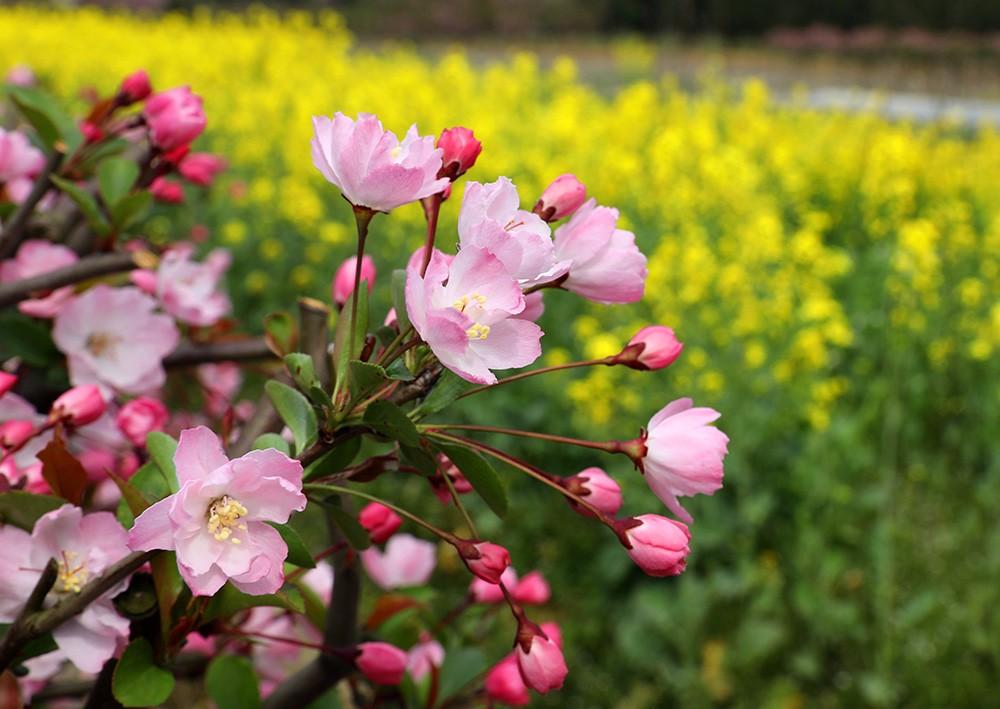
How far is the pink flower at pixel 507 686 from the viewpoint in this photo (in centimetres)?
91

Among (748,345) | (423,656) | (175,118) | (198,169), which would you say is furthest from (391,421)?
(748,345)

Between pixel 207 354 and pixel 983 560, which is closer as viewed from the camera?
pixel 207 354

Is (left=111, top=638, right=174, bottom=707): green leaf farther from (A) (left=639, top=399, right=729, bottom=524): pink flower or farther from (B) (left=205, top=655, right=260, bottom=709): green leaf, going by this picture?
(A) (left=639, top=399, right=729, bottom=524): pink flower

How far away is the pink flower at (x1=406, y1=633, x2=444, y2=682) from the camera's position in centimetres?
105

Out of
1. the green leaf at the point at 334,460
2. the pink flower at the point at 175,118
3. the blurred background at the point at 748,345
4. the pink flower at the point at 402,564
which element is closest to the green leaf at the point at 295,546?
the green leaf at the point at 334,460

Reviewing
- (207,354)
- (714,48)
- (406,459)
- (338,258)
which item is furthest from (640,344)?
(714,48)

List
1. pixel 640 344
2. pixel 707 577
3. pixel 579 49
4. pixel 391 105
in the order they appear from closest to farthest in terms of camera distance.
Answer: pixel 640 344, pixel 707 577, pixel 391 105, pixel 579 49

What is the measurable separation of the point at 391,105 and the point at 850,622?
365 cm

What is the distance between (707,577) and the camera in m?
3.22

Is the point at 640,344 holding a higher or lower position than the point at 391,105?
higher

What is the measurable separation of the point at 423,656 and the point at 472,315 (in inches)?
22.6

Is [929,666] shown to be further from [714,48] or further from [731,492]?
[714,48]

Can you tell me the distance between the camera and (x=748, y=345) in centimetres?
345

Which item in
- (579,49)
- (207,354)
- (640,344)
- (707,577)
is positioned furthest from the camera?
(579,49)
